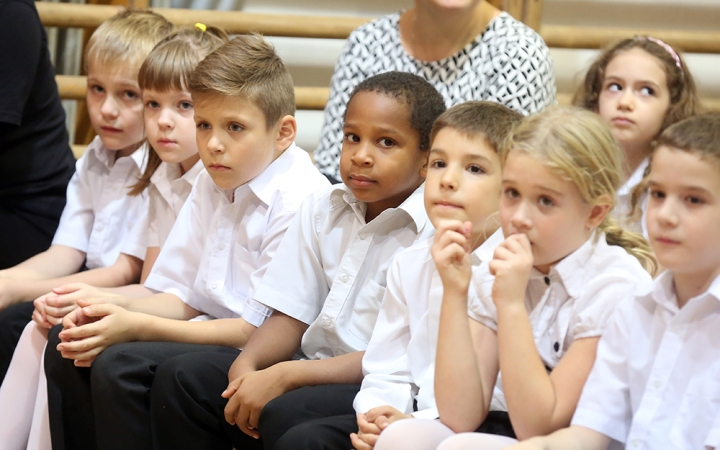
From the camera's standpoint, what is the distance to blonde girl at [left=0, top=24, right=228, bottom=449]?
60.4 inches

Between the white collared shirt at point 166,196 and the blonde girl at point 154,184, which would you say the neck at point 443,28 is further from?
the white collared shirt at point 166,196

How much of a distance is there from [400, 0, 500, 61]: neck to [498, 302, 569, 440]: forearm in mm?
907

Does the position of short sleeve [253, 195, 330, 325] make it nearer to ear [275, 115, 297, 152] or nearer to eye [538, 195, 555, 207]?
ear [275, 115, 297, 152]

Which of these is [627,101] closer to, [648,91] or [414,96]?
[648,91]

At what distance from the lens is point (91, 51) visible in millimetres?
1852

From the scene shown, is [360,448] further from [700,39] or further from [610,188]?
[700,39]

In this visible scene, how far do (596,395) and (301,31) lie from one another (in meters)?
1.65

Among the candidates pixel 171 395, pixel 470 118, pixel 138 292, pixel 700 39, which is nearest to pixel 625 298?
pixel 470 118

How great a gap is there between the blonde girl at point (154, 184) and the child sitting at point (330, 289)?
291mm

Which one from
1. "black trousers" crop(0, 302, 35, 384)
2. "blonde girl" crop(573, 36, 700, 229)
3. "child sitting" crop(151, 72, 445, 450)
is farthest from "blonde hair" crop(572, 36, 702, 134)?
"black trousers" crop(0, 302, 35, 384)

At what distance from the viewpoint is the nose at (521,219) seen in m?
1.05

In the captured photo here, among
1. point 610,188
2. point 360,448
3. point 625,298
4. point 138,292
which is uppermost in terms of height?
point 610,188

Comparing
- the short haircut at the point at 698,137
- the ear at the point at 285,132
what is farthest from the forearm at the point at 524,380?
the ear at the point at 285,132

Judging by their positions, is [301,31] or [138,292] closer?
[138,292]
